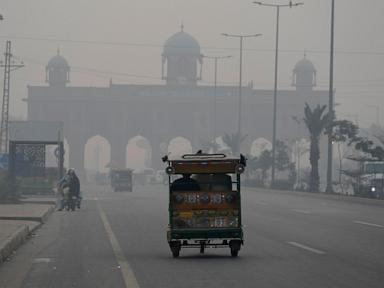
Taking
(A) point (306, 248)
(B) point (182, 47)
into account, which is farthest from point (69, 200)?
(B) point (182, 47)

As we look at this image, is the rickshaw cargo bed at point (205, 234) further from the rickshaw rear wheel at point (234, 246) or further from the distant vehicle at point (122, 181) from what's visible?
the distant vehicle at point (122, 181)

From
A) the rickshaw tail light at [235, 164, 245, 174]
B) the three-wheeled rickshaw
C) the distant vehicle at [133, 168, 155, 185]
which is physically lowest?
the distant vehicle at [133, 168, 155, 185]

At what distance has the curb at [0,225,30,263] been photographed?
732 inches

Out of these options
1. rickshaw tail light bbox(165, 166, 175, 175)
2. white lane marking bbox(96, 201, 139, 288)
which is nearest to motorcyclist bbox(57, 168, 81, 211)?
white lane marking bbox(96, 201, 139, 288)

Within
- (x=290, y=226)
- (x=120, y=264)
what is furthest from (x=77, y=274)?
(x=290, y=226)

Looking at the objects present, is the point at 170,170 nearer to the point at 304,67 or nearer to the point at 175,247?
the point at 175,247

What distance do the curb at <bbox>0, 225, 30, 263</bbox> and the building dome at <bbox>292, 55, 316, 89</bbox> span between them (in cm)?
12592

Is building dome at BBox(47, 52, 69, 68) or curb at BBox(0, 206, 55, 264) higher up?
building dome at BBox(47, 52, 69, 68)

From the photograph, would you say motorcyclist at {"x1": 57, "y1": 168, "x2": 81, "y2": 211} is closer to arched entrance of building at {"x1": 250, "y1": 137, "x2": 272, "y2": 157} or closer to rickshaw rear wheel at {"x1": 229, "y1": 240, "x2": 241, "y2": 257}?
rickshaw rear wheel at {"x1": 229, "y1": 240, "x2": 241, "y2": 257}

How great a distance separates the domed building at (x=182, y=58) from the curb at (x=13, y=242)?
122894mm

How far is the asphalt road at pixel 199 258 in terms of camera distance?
582 inches

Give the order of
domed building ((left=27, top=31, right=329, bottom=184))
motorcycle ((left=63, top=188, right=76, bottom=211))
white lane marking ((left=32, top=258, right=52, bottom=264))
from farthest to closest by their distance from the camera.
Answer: domed building ((left=27, top=31, right=329, bottom=184)) → motorcycle ((left=63, top=188, right=76, bottom=211)) → white lane marking ((left=32, top=258, right=52, bottom=264))

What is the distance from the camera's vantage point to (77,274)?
1582cm

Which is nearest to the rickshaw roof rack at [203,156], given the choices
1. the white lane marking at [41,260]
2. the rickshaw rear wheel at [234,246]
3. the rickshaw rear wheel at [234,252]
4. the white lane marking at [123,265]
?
the rickshaw rear wheel at [234,246]
